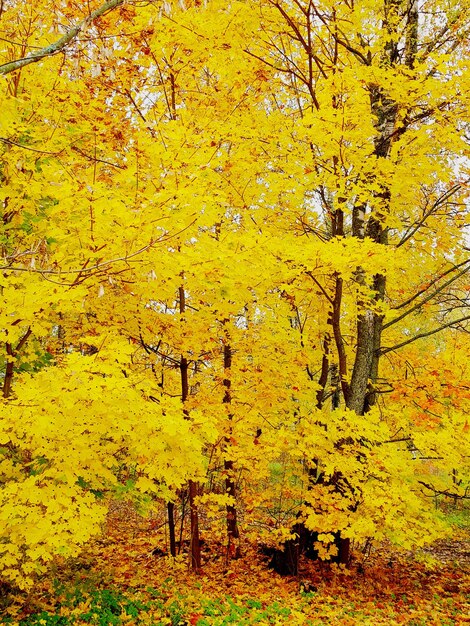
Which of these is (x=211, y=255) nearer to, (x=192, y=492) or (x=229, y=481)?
(x=192, y=492)

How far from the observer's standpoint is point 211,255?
520 centimetres

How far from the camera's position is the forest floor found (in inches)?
241

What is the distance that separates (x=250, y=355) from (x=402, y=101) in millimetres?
4730

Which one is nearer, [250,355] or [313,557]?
[250,355]

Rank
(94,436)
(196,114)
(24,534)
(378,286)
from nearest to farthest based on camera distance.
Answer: (24,534), (94,436), (196,114), (378,286)

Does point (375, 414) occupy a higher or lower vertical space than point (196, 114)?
lower

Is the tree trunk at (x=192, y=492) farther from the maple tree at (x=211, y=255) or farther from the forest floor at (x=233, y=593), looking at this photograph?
the forest floor at (x=233, y=593)

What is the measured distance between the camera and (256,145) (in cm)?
726

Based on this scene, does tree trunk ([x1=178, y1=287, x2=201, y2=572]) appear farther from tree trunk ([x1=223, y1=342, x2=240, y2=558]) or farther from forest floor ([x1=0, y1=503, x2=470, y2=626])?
tree trunk ([x1=223, y1=342, x2=240, y2=558])

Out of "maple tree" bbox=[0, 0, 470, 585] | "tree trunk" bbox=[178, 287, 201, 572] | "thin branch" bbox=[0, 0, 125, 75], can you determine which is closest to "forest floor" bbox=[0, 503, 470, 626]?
"tree trunk" bbox=[178, 287, 201, 572]

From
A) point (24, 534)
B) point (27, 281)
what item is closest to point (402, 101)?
point (27, 281)

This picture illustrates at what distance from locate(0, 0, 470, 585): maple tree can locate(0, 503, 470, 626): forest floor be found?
61 cm

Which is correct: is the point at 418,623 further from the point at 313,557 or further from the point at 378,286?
the point at 378,286

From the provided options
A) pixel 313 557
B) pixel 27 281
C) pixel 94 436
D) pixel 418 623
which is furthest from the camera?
pixel 313 557
